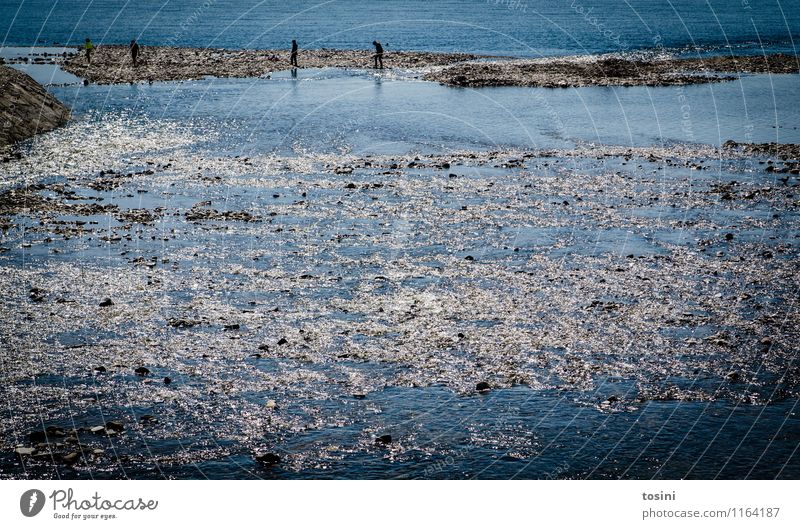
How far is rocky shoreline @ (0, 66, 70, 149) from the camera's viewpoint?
44500 mm

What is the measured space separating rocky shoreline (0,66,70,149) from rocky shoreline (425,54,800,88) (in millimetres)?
32227

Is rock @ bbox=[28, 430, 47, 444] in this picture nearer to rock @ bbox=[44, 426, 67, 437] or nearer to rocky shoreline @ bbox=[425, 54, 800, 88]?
rock @ bbox=[44, 426, 67, 437]

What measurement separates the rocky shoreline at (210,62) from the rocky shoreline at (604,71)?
8995 millimetres

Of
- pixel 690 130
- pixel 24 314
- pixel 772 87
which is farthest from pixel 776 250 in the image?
pixel 772 87

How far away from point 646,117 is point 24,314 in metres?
42.6

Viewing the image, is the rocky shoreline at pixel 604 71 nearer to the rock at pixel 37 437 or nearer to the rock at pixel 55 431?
the rock at pixel 55 431

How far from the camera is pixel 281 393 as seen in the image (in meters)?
17.5

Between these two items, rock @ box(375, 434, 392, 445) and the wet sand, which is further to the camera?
the wet sand

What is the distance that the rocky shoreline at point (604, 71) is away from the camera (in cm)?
7346

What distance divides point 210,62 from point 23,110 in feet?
145

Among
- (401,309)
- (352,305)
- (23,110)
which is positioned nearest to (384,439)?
(401,309)

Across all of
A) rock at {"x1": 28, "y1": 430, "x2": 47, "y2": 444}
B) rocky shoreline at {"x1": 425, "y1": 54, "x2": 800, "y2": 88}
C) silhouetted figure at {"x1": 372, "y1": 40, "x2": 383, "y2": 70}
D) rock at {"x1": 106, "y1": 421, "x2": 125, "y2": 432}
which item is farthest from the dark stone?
silhouetted figure at {"x1": 372, "y1": 40, "x2": 383, "y2": 70}

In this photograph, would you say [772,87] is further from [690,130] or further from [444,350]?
[444,350]

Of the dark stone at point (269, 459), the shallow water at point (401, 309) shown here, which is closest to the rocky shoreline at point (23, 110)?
the shallow water at point (401, 309)
